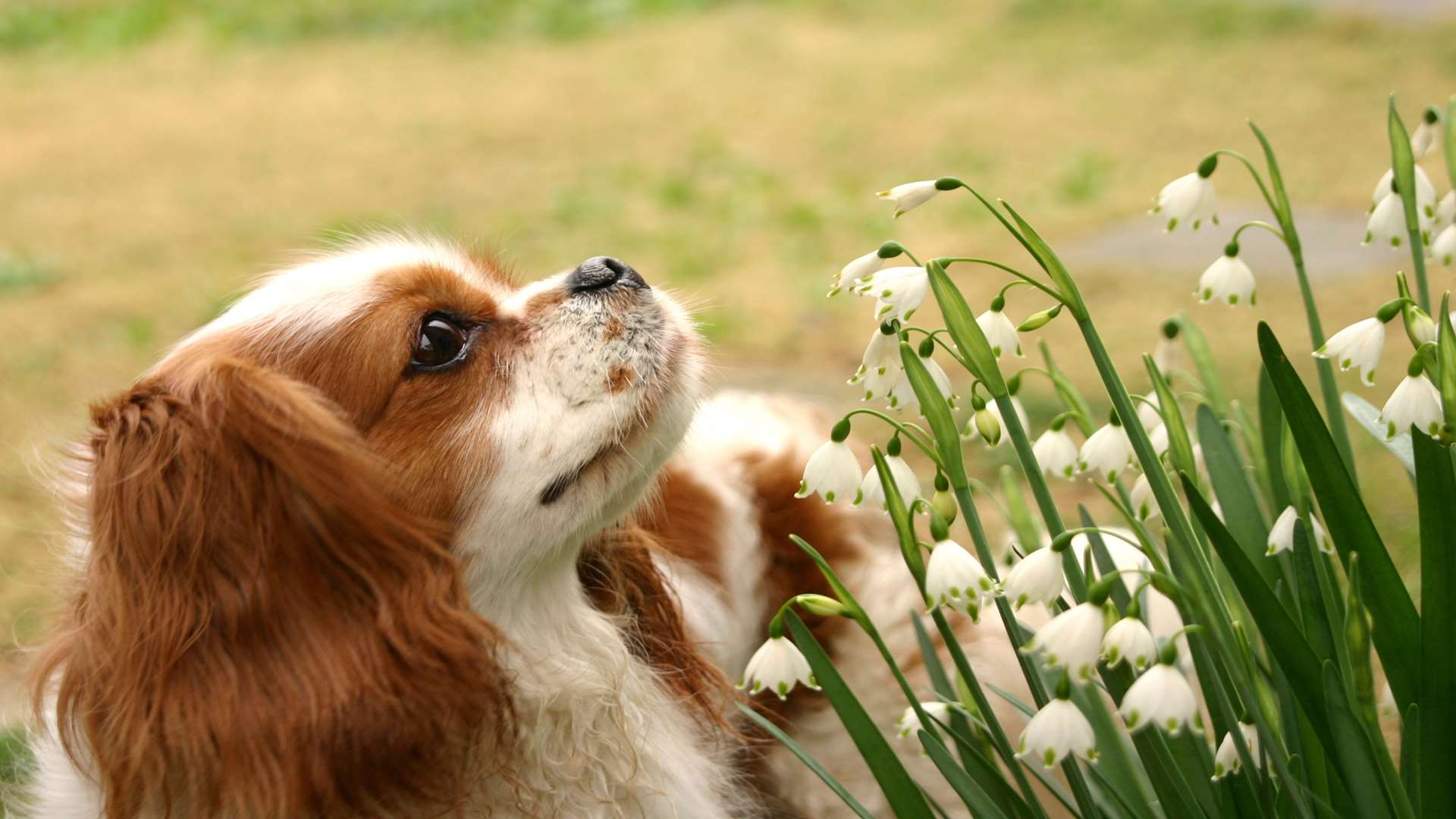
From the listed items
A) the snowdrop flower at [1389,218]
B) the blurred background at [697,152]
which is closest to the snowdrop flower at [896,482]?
the snowdrop flower at [1389,218]

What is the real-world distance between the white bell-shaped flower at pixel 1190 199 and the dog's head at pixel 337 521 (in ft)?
2.39

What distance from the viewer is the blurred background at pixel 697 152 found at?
17.1 ft

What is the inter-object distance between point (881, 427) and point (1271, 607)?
2887mm

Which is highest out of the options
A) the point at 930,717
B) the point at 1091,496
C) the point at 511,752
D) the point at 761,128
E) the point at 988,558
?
the point at 761,128

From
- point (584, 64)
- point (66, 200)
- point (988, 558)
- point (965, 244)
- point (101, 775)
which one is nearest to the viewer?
point (988, 558)

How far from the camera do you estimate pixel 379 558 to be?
6.35 ft

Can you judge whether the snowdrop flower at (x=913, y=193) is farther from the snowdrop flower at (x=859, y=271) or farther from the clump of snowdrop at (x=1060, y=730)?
the clump of snowdrop at (x=1060, y=730)

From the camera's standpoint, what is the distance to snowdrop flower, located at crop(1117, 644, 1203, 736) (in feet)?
4.52

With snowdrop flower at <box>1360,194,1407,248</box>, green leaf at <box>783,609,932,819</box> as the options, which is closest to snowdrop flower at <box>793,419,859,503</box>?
Answer: green leaf at <box>783,609,932,819</box>

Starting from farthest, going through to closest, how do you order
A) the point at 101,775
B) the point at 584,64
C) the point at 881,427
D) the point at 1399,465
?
the point at 584,64 → the point at 881,427 → the point at 1399,465 → the point at 101,775

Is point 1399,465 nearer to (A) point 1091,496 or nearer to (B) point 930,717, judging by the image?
(A) point 1091,496

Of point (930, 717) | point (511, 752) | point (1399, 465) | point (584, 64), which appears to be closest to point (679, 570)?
point (511, 752)

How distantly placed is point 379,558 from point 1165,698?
103 cm

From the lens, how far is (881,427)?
179 inches
